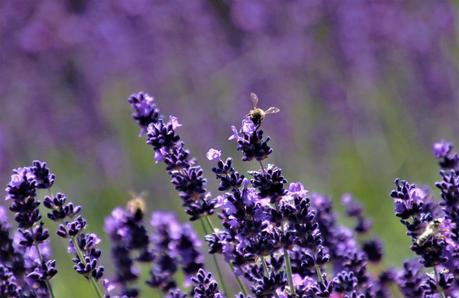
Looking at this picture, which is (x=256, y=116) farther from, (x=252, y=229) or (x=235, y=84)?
(x=235, y=84)

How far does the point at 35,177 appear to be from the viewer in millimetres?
3219

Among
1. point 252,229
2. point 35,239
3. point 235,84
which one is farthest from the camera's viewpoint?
point 235,84

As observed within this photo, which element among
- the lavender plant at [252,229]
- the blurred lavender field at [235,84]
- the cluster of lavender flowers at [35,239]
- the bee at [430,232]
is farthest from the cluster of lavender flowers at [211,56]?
the cluster of lavender flowers at [35,239]

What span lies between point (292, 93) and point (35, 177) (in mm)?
6655

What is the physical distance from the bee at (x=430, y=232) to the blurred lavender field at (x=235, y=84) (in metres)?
5.08

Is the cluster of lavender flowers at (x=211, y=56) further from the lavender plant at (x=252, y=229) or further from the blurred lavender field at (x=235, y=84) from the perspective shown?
the lavender plant at (x=252, y=229)

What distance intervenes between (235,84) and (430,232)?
696 centimetres

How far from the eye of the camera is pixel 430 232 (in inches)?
115

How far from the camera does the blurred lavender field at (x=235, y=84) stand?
29.2 feet

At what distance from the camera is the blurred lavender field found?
8898mm

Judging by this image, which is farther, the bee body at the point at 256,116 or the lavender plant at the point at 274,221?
the bee body at the point at 256,116

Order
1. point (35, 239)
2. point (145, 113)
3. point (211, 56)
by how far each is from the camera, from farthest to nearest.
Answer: point (211, 56), point (145, 113), point (35, 239)

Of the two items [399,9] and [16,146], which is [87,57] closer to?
[16,146]

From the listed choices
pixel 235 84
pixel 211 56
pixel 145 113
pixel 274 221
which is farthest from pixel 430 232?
pixel 211 56
